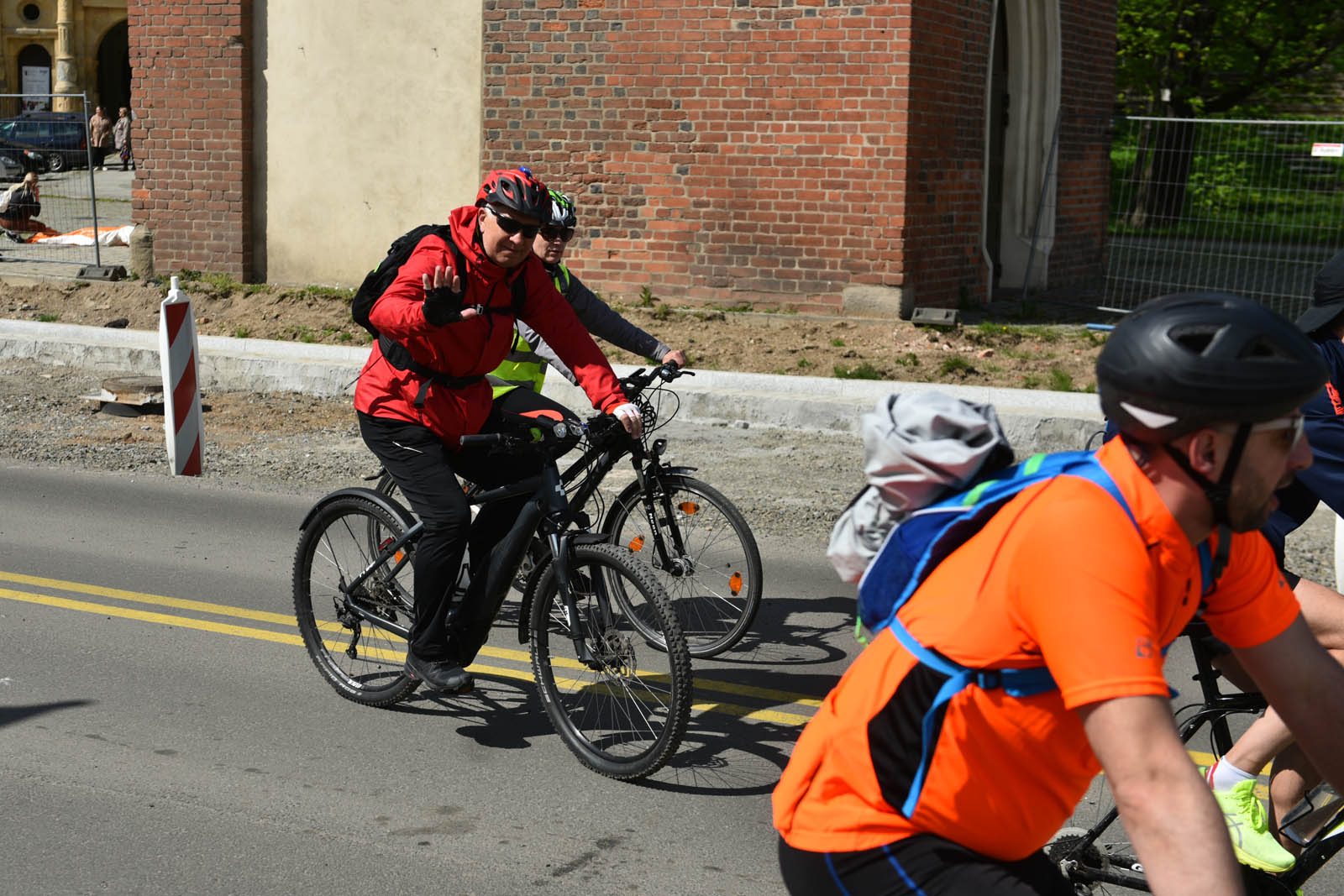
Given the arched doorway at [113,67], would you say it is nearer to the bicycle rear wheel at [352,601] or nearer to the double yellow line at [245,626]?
the double yellow line at [245,626]

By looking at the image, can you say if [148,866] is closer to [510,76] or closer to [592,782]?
[592,782]

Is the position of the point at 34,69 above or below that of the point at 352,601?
above

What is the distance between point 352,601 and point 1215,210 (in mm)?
16674

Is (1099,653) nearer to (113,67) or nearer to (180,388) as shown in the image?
(180,388)

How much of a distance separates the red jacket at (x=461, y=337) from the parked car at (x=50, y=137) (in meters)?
17.5

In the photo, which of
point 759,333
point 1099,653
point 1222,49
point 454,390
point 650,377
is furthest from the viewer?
point 1222,49

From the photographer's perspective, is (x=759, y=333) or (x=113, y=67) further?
(x=113, y=67)

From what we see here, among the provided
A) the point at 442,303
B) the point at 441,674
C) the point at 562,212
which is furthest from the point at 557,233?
the point at 441,674

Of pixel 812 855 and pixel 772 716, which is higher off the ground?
pixel 812 855

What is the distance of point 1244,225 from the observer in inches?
774

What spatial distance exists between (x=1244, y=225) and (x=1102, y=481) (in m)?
19.1

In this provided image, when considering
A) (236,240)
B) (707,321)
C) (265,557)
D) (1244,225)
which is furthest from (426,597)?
(1244,225)

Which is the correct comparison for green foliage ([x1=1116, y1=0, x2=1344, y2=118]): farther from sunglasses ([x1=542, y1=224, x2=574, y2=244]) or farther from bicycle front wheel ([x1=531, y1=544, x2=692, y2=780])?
bicycle front wheel ([x1=531, y1=544, x2=692, y2=780])

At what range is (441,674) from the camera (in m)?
5.29
